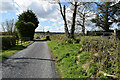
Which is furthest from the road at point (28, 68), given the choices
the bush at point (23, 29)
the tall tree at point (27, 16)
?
the tall tree at point (27, 16)

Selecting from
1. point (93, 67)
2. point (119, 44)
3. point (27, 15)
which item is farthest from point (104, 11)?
point (27, 15)

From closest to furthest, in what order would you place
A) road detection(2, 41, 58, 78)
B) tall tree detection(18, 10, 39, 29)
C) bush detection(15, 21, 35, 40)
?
road detection(2, 41, 58, 78)
bush detection(15, 21, 35, 40)
tall tree detection(18, 10, 39, 29)

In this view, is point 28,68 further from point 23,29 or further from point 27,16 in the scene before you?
point 27,16

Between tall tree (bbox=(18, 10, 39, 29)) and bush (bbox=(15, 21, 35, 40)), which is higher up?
tall tree (bbox=(18, 10, 39, 29))

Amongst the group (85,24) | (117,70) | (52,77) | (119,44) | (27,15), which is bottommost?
(52,77)

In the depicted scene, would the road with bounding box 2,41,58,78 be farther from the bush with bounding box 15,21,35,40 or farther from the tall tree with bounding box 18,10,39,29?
the tall tree with bounding box 18,10,39,29

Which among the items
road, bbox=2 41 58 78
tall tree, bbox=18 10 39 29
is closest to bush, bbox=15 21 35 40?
tall tree, bbox=18 10 39 29

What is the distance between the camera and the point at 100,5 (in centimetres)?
1556

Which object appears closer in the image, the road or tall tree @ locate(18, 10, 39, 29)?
the road

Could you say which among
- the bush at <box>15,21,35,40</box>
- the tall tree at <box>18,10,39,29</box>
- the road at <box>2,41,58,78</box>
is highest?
the tall tree at <box>18,10,39,29</box>

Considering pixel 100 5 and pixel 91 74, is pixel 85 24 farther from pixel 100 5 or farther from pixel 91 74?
pixel 91 74

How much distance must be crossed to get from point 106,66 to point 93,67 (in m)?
0.56

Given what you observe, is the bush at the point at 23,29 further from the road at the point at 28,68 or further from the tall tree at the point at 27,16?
the road at the point at 28,68

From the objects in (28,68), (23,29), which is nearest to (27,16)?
(23,29)
